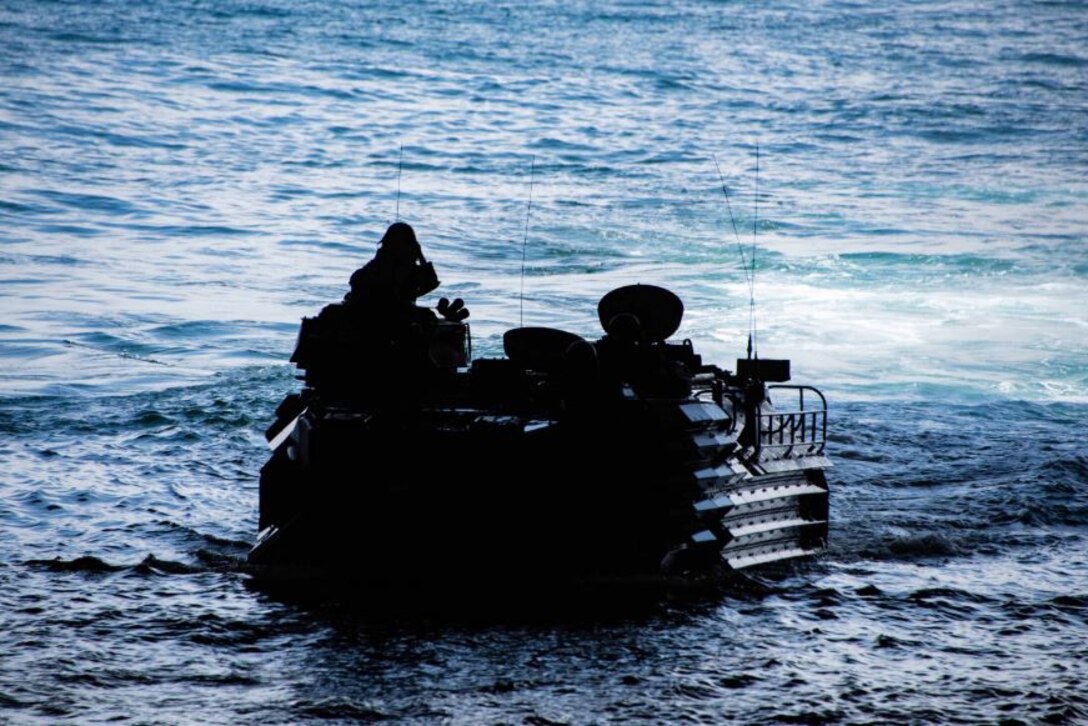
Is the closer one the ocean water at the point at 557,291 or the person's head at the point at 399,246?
the ocean water at the point at 557,291

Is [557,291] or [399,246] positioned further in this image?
[557,291]

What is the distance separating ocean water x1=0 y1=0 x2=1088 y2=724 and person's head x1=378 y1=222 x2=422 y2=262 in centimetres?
320

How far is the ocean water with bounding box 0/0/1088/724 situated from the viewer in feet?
38.7

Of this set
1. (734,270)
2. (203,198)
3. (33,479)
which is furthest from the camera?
(203,198)

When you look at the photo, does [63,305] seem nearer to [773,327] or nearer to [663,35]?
[773,327]

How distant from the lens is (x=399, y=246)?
14.1 meters

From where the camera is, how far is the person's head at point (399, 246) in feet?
46.3

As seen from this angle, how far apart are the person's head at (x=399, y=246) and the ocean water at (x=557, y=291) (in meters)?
3.20

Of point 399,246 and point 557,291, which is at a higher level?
point 399,246

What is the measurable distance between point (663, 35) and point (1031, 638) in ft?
133

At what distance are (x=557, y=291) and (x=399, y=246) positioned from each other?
15090mm

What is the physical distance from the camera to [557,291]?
1147 inches

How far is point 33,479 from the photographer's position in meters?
18.2

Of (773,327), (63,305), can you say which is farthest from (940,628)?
(63,305)
